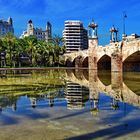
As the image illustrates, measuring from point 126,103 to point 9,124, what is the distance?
6516mm

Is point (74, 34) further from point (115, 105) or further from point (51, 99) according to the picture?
point (115, 105)

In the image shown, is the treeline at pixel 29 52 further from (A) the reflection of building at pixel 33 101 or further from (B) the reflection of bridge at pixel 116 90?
(A) the reflection of building at pixel 33 101

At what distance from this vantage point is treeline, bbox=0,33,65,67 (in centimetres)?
8728

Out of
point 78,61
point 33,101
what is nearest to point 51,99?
point 33,101

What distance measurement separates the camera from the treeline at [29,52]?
87.3 meters

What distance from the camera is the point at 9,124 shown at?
1203 cm

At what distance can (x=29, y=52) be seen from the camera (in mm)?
94000

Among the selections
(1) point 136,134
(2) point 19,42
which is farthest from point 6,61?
(1) point 136,134

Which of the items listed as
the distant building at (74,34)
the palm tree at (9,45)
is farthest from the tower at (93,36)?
the distant building at (74,34)

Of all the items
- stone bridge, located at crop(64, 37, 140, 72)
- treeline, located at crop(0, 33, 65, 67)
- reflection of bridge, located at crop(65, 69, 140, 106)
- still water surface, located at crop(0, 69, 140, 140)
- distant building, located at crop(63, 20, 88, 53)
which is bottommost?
still water surface, located at crop(0, 69, 140, 140)

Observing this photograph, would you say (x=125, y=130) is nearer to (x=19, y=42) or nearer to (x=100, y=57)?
(x=100, y=57)

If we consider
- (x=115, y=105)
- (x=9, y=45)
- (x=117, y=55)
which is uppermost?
(x=9, y=45)

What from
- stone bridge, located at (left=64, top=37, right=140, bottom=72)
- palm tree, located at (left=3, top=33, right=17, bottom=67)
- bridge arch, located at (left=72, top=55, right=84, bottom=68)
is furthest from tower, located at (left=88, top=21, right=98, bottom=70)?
palm tree, located at (left=3, top=33, right=17, bottom=67)

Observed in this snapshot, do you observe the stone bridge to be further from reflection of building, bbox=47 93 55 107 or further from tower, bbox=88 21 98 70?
reflection of building, bbox=47 93 55 107
